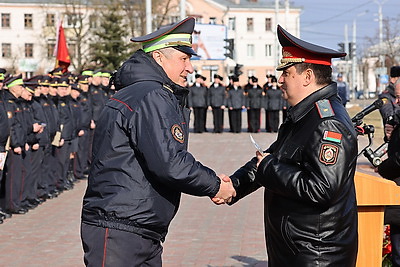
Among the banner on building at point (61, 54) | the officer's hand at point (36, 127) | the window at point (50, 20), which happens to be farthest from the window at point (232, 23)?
the officer's hand at point (36, 127)

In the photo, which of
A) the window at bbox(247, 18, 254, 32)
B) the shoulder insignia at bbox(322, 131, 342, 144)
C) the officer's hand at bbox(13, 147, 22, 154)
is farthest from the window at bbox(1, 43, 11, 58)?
the shoulder insignia at bbox(322, 131, 342, 144)

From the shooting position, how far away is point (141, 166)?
4.59 metres

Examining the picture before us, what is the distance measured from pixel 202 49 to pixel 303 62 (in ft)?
116

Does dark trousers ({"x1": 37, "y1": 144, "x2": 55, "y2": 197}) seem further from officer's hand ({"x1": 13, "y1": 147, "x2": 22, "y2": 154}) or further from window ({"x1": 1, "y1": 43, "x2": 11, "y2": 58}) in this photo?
window ({"x1": 1, "y1": 43, "x2": 11, "y2": 58})

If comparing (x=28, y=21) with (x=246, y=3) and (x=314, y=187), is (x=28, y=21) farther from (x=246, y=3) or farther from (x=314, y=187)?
(x=314, y=187)

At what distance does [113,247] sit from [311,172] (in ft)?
4.04

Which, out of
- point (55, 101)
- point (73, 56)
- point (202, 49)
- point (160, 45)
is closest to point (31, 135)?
point (55, 101)

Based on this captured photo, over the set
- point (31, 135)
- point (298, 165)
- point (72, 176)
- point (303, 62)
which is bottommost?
point (72, 176)

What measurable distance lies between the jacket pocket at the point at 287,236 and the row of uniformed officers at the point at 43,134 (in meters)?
6.97

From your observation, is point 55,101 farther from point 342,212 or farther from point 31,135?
point 342,212

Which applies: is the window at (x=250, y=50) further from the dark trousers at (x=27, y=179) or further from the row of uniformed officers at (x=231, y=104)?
the dark trousers at (x=27, y=179)

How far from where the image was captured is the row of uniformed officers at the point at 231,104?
1159 inches

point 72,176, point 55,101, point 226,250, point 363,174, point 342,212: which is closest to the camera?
point 342,212

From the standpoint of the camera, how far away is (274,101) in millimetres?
29656
